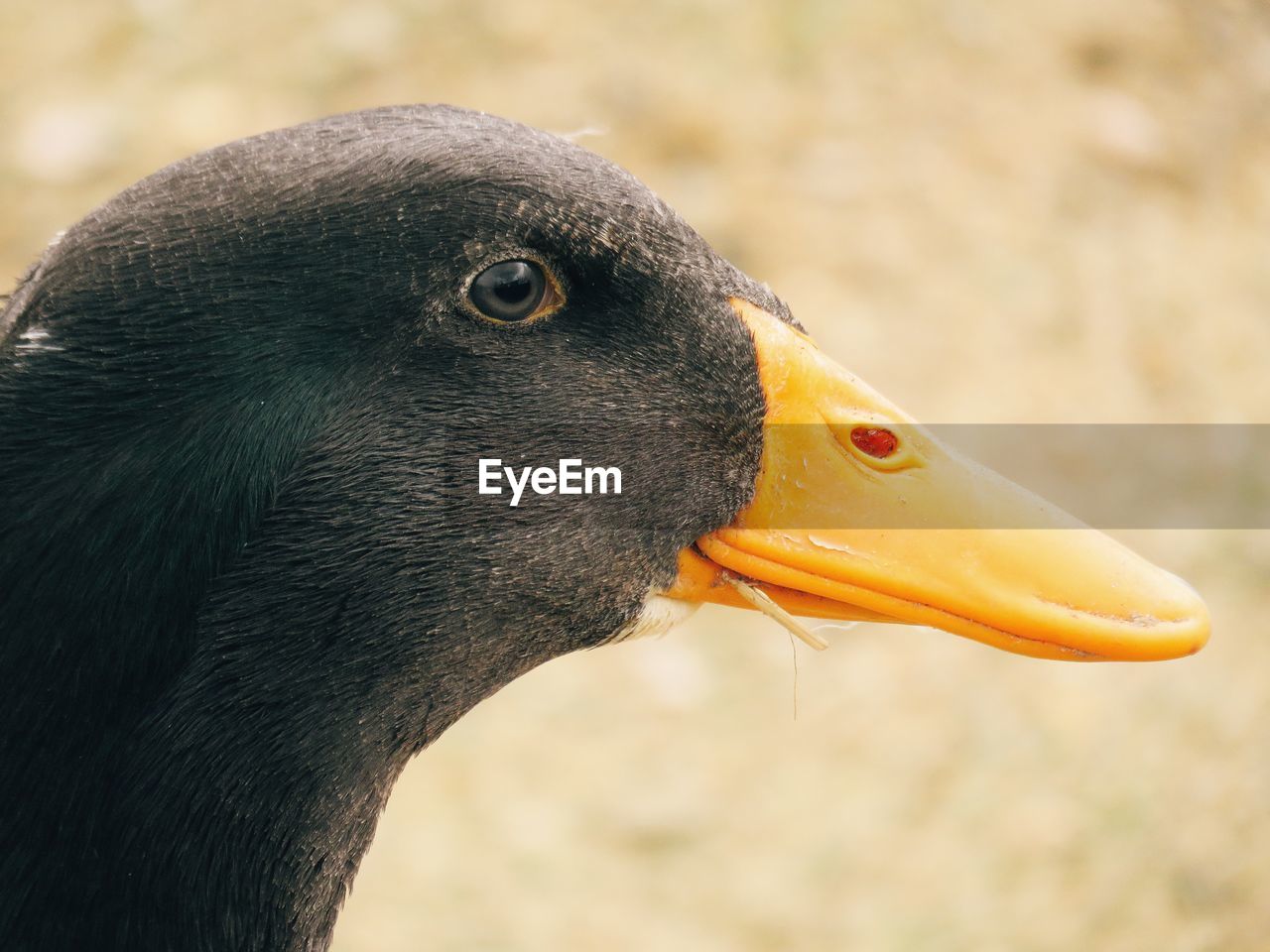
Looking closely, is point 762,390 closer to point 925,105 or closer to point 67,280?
point 67,280

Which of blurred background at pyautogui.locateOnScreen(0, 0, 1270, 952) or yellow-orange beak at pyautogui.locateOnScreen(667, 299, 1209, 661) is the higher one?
blurred background at pyautogui.locateOnScreen(0, 0, 1270, 952)

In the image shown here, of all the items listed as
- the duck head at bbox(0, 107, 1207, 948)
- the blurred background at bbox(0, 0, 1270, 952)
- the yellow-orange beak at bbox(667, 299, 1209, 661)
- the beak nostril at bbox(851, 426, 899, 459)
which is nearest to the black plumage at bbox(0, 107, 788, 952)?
the duck head at bbox(0, 107, 1207, 948)

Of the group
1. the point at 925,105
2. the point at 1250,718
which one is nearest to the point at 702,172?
the point at 925,105

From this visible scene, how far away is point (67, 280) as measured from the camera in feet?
6.56

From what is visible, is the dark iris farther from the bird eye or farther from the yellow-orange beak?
the yellow-orange beak

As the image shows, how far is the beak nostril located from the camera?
7.86 ft

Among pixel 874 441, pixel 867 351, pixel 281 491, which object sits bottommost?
pixel 281 491

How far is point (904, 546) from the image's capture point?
235cm

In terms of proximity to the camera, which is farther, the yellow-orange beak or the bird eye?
the yellow-orange beak

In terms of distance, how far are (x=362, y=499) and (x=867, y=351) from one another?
426cm

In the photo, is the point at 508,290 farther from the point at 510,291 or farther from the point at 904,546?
the point at 904,546

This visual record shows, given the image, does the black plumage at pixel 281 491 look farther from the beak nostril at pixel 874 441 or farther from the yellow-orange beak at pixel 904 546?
the beak nostril at pixel 874 441

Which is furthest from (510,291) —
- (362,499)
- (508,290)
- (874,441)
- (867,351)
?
(867,351)

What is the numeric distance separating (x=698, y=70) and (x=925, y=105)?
1075mm
